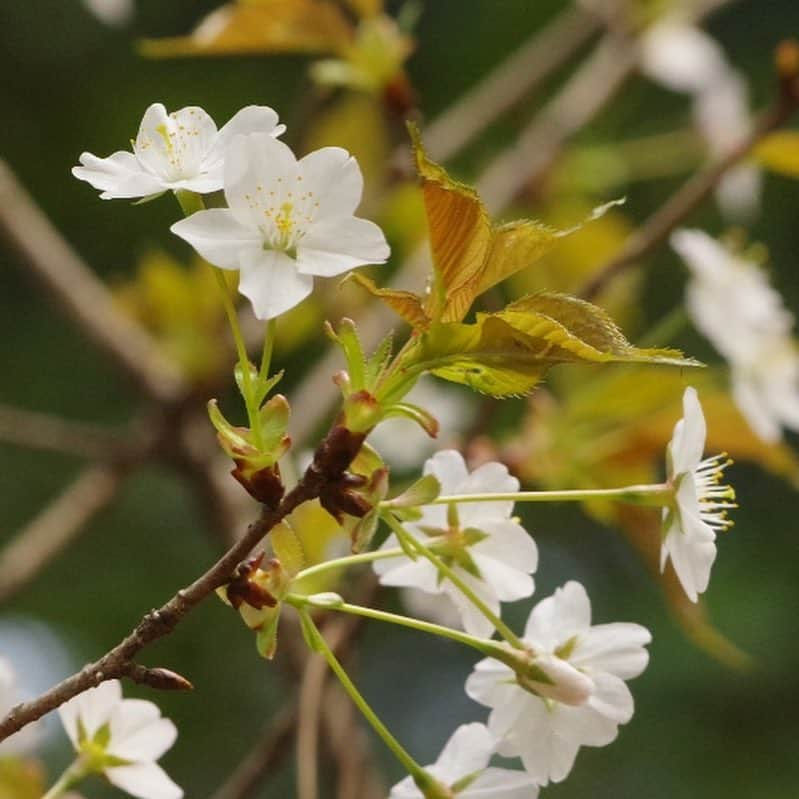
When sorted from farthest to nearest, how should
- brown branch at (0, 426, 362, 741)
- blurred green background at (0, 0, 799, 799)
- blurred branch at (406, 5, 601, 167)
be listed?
blurred green background at (0, 0, 799, 799) → blurred branch at (406, 5, 601, 167) → brown branch at (0, 426, 362, 741)

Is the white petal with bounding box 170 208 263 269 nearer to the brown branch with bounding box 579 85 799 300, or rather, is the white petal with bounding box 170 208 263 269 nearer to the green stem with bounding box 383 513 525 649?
the green stem with bounding box 383 513 525 649

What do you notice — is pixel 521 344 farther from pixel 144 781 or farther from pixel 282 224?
pixel 144 781

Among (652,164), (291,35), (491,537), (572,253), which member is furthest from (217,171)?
(652,164)

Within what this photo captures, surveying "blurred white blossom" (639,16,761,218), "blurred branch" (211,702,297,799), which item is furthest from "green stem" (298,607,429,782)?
"blurred white blossom" (639,16,761,218)

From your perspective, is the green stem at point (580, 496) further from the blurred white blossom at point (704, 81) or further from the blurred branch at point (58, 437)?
the blurred white blossom at point (704, 81)

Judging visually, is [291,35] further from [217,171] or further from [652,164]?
[652,164]

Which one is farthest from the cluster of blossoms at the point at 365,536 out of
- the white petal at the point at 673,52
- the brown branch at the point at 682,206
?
the white petal at the point at 673,52
